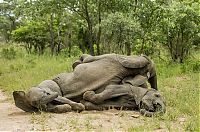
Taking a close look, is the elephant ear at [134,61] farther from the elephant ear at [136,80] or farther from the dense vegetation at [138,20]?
the dense vegetation at [138,20]

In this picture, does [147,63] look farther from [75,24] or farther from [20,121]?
[75,24]

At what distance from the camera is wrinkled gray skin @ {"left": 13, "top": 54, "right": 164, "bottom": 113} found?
6.23 m

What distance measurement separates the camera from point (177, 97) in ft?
23.7

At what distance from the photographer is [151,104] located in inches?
235

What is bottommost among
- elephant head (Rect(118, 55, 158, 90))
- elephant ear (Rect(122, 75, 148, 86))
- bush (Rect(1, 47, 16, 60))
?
bush (Rect(1, 47, 16, 60))

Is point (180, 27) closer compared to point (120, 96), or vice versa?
point (120, 96)


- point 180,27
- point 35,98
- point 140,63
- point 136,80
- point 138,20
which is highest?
point 138,20

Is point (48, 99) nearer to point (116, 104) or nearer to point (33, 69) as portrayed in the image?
point (116, 104)

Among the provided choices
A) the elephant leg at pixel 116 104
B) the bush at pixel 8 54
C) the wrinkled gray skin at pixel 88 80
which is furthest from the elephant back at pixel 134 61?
the bush at pixel 8 54

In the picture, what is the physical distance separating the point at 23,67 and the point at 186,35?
698 cm

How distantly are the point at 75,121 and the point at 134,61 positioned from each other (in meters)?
1.76

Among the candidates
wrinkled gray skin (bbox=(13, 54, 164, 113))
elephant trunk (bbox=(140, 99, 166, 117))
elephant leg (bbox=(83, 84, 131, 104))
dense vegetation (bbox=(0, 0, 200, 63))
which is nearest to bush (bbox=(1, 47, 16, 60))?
dense vegetation (bbox=(0, 0, 200, 63))

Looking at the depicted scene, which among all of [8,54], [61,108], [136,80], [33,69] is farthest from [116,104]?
[8,54]

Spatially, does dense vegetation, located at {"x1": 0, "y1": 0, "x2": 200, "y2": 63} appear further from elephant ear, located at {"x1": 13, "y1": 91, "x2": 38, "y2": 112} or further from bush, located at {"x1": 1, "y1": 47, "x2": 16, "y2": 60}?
bush, located at {"x1": 1, "y1": 47, "x2": 16, "y2": 60}
